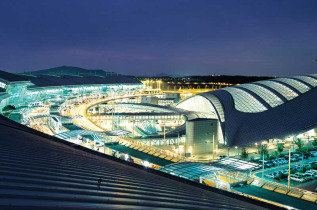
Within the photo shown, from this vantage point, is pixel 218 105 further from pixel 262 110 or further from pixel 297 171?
pixel 297 171

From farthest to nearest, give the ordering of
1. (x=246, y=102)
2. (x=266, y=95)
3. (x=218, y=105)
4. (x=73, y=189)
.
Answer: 1. (x=266, y=95)
2. (x=218, y=105)
3. (x=246, y=102)
4. (x=73, y=189)

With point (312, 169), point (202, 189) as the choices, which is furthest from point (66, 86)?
point (202, 189)

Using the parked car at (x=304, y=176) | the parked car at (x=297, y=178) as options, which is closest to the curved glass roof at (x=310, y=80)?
the parked car at (x=304, y=176)

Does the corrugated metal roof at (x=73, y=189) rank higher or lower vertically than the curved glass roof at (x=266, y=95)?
lower

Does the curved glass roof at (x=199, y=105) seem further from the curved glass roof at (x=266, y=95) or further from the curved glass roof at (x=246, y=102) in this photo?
the curved glass roof at (x=266, y=95)

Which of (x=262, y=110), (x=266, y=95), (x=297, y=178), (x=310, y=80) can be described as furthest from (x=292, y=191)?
(x=310, y=80)

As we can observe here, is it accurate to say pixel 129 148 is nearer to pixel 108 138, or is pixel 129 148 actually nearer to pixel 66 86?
pixel 108 138
